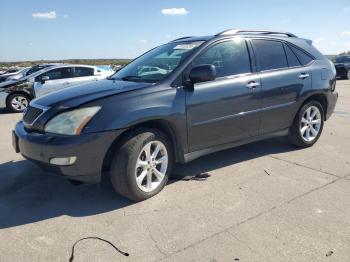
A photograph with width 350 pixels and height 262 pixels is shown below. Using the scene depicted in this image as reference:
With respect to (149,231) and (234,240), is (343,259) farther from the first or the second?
(149,231)

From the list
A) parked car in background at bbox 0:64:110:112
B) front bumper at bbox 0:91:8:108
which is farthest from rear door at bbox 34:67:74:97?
front bumper at bbox 0:91:8:108

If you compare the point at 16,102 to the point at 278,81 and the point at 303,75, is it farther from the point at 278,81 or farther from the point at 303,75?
the point at 303,75

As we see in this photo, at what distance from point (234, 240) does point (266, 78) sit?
2.51 m

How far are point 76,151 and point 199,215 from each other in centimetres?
131

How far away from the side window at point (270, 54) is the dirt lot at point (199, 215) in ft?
4.36

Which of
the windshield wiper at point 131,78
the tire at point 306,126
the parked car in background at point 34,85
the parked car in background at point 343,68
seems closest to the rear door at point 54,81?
the parked car in background at point 34,85

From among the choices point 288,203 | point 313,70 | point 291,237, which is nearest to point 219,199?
point 288,203

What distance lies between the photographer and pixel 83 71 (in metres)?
11.9

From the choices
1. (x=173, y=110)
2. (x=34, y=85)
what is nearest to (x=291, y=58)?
(x=173, y=110)

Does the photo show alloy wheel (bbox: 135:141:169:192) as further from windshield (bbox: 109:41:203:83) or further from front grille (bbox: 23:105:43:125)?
front grille (bbox: 23:105:43:125)

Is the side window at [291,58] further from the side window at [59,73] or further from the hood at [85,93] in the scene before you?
the side window at [59,73]

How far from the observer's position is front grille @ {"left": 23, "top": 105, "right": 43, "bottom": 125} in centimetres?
382

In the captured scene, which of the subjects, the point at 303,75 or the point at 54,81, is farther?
the point at 54,81

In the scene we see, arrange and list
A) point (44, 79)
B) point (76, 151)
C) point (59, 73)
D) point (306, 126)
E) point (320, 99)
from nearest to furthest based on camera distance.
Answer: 1. point (76, 151)
2. point (306, 126)
3. point (320, 99)
4. point (44, 79)
5. point (59, 73)
